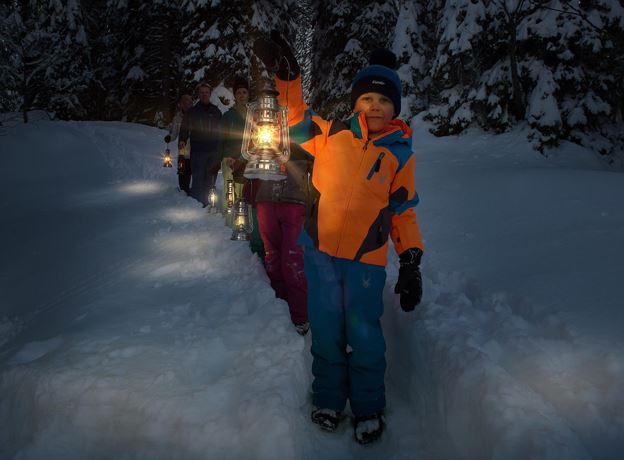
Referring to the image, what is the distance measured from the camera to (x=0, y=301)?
165 inches

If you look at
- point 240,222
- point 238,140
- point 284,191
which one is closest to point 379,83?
point 284,191

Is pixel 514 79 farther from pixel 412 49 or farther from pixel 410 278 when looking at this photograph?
pixel 410 278

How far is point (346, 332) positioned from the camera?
269 centimetres

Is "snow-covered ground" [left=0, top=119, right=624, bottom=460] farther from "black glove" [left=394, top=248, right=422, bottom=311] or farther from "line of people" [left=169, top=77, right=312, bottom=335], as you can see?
"black glove" [left=394, top=248, right=422, bottom=311]

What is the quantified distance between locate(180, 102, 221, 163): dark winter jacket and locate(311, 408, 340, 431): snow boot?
6102 mm

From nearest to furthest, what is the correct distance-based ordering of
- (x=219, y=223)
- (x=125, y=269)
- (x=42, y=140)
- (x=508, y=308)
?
(x=508, y=308)
(x=125, y=269)
(x=219, y=223)
(x=42, y=140)

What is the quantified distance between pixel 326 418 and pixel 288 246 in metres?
1.64

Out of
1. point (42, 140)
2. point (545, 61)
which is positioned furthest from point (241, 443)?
point (42, 140)

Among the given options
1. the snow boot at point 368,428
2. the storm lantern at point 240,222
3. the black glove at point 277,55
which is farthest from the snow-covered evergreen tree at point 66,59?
the snow boot at point 368,428

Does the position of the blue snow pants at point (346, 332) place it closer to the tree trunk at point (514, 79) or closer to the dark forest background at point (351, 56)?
the dark forest background at point (351, 56)

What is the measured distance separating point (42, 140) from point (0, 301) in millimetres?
10802

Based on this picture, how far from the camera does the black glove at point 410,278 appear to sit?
263 cm

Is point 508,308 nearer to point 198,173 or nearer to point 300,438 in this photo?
point 300,438

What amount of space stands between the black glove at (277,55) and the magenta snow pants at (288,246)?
4.83 ft
